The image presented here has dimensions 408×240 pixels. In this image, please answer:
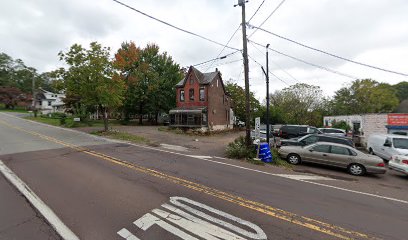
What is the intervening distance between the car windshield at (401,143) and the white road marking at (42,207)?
17660mm

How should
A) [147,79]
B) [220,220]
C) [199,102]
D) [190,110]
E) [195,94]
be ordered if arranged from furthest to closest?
[147,79] < [195,94] < [199,102] < [190,110] < [220,220]

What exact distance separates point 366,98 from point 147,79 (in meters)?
42.8

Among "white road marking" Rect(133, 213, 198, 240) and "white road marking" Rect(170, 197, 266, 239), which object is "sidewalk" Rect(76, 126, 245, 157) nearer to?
"white road marking" Rect(170, 197, 266, 239)

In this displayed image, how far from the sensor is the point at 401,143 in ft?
43.5

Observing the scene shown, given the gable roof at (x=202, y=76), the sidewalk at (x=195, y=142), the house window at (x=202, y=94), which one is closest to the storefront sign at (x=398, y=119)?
the sidewalk at (x=195, y=142)

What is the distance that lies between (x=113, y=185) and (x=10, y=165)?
5697 mm

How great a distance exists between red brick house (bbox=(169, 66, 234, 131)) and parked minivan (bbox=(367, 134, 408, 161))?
17.1 meters

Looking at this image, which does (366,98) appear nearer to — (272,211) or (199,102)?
(199,102)

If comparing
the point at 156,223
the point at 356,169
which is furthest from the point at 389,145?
the point at 156,223

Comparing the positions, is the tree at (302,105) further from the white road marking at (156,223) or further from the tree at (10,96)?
the tree at (10,96)

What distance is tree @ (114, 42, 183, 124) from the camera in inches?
1344

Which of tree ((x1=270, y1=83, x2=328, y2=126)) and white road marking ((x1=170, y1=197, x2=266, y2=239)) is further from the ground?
tree ((x1=270, y1=83, x2=328, y2=126))

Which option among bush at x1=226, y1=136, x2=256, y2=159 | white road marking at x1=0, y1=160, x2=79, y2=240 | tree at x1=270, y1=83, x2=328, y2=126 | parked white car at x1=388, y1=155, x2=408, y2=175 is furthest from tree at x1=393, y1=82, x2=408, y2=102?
white road marking at x1=0, y1=160, x2=79, y2=240

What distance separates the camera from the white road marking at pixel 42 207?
3822 mm
